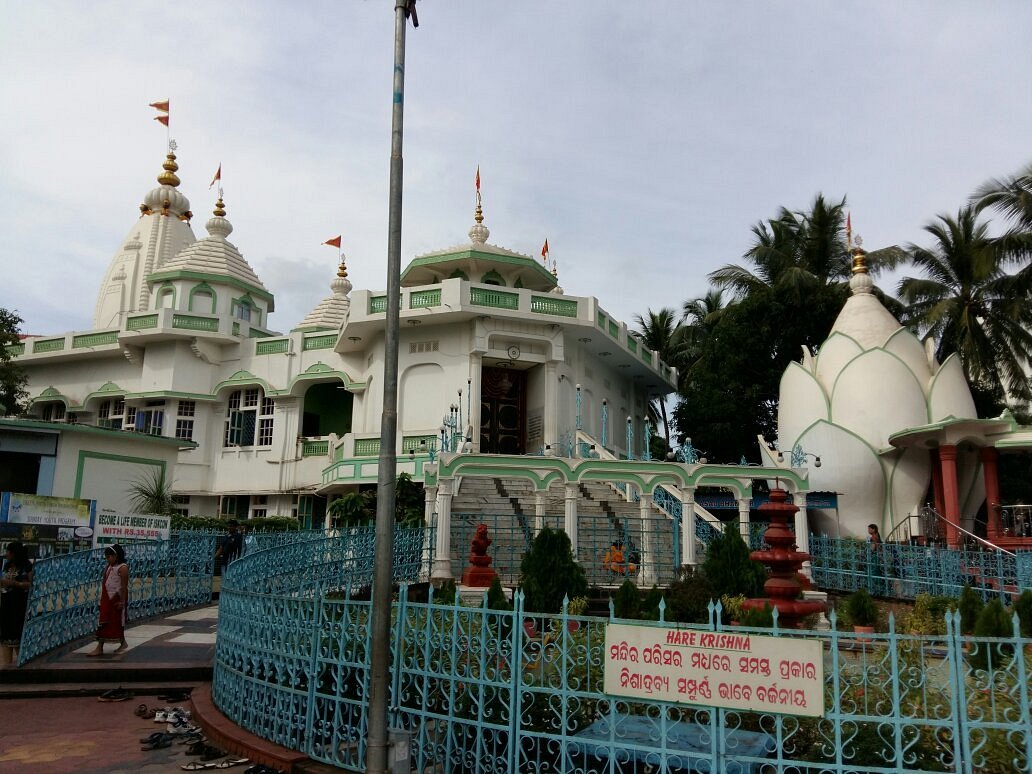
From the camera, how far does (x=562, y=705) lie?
5027mm

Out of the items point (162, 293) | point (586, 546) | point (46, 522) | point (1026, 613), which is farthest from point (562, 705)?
point (162, 293)

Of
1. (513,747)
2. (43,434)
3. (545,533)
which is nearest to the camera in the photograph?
(513,747)

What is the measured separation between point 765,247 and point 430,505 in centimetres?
1917

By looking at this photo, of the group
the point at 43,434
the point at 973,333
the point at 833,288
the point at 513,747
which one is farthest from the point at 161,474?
the point at 973,333

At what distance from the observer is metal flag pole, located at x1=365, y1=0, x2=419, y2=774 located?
5289 millimetres

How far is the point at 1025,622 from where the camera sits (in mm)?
8891

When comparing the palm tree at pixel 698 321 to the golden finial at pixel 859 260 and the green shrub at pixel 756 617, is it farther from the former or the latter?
the green shrub at pixel 756 617

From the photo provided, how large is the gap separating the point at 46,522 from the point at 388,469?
1035 cm

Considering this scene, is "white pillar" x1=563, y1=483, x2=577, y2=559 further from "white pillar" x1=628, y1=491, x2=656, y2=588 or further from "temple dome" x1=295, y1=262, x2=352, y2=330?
Result: "temple dome" x1=295, y1=262, x2=352, y2=330

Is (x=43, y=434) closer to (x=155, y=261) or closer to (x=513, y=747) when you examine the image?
(x=155, y=261)

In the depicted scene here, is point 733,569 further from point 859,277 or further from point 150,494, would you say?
point 150,494

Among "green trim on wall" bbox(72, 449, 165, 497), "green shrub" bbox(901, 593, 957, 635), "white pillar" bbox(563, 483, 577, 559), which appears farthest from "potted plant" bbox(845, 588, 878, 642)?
"green trim on wall" bbox(72, 449, 165, 497)

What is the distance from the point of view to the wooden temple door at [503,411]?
24.1m

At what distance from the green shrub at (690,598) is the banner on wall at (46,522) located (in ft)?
30.9
